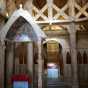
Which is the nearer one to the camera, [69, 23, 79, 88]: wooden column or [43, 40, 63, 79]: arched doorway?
[69, 23, 79, 88]: wooden column

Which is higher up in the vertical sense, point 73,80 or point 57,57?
point 57,57

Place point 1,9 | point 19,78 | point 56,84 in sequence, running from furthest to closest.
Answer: point 56,84
point 1,9
point 19,78

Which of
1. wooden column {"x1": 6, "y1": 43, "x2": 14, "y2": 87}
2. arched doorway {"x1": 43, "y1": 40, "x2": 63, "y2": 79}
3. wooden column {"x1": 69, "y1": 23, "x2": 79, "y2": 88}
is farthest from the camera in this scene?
arched doorway {"x1": 43, "y1": 40, "x2": 63, "y2": 79}

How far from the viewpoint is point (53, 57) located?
22.9 metres

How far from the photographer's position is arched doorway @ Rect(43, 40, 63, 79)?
21.4 m

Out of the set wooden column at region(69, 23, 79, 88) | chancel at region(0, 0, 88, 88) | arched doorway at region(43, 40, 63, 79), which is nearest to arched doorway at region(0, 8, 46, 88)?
chancel at region(0, 0, 88, 88)

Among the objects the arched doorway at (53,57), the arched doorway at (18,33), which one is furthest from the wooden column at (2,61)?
the arched doorway at (53,57)

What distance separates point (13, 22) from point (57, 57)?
10.9 m

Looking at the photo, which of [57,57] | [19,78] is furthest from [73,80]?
[57,57]

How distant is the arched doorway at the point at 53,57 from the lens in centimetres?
2137

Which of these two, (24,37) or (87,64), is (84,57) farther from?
(24,37)

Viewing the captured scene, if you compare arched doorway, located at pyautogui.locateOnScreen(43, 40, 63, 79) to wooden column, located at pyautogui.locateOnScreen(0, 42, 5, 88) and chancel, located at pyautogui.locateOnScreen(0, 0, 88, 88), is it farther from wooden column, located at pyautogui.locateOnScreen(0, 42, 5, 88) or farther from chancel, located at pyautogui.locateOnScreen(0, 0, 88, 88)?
wooden column, located at pyautogui.locateOnScreen(0, 42, 5, 88)

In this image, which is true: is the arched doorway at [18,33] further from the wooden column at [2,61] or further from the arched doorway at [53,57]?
the arched doorway at [53,57]

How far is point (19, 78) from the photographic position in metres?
10.6
